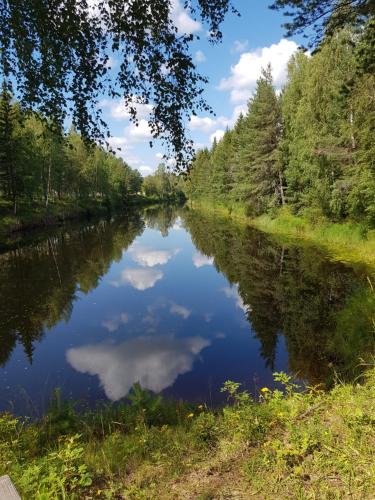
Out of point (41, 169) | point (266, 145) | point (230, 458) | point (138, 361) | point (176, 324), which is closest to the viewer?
point (230, 458)

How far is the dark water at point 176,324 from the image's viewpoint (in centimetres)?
923

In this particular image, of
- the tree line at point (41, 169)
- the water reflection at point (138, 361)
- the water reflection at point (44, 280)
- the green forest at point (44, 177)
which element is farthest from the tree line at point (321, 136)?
the tree line at point (41, 169)

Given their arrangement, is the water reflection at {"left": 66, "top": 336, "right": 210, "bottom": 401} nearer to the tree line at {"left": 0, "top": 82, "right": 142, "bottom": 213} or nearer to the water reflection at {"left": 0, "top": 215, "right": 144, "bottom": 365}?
the water reflection at {"left": 0, "top": 215, "right": 144, "bottom": 365}

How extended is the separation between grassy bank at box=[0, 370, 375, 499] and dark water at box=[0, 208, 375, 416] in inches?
83.6

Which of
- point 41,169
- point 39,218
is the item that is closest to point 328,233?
point 39,218

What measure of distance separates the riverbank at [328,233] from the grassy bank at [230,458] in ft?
51.4

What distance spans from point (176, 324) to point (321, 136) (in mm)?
18829

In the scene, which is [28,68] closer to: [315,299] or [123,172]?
[315,299]

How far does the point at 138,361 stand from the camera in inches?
422

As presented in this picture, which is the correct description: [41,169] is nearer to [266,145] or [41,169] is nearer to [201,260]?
[266,145]

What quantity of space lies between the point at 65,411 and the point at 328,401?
4.95 metres

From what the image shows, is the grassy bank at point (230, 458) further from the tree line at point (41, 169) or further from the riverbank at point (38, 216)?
the riverbank at point (38, 216)

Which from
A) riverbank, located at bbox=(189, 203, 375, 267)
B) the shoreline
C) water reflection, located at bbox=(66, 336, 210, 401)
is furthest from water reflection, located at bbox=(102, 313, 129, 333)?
the shoreline

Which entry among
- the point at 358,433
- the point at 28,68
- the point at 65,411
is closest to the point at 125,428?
Result: the point at 65,411
